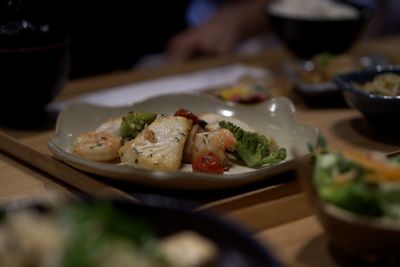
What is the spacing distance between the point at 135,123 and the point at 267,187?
1.41 feet

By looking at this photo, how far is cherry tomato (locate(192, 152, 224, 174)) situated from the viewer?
1610mm

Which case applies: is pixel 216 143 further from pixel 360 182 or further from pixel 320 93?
pixel 320 93

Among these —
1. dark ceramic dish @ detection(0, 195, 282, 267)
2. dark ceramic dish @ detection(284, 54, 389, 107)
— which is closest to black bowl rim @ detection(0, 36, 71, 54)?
dark ceramic dish @ detection(284, 54, 389, 107)

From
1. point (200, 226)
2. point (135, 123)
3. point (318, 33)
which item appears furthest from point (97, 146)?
point (318, 33)

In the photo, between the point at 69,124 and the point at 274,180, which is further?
the point at 69,124

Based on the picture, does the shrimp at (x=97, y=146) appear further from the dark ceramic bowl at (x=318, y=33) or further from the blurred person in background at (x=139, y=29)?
the blurred person in background at (x=139, y=29)

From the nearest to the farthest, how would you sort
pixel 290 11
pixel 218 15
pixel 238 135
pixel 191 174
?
1. pixel 191 174
2. pixel 238 135
3. pixel 290 11
4. pixel 218 15

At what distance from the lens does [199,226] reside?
41.4 inches

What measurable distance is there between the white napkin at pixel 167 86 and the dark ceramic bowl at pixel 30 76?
148mm

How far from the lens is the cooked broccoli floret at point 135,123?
1.78 meters

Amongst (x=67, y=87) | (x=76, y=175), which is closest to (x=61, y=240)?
(x=76, y=175)

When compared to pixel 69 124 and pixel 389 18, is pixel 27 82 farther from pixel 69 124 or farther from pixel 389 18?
pixel 389 18

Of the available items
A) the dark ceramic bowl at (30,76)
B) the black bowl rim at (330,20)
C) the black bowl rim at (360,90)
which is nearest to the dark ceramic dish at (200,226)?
the black bowl rim at (360,90)

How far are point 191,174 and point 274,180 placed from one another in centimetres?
24
